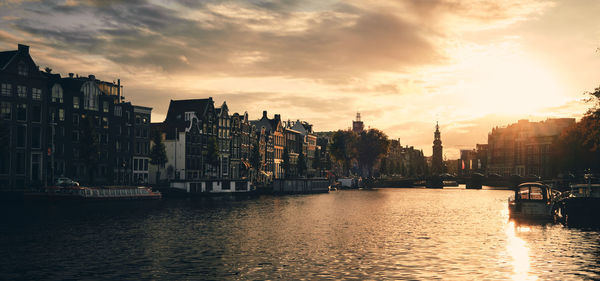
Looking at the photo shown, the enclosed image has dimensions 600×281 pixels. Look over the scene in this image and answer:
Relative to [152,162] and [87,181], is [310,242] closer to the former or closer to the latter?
[87,181]

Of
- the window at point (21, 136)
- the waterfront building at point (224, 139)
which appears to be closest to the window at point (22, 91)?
the window at point (21, 136)

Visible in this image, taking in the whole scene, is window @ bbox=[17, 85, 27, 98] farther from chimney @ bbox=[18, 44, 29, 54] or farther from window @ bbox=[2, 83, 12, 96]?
chimney @ bbox=[18, 44, 29, 54]

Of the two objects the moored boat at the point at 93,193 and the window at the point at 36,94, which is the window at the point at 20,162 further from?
the moored boat at the point at 93,193

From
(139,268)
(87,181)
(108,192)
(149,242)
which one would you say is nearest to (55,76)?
(87,181)

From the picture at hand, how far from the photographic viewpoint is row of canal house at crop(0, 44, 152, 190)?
9988cm

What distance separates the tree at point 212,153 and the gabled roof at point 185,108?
935cm

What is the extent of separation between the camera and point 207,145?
144 m

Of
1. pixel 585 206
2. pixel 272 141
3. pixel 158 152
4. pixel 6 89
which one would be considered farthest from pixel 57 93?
pixel 585 206

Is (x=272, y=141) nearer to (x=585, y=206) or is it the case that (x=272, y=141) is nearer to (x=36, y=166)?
(x=36, y=166)

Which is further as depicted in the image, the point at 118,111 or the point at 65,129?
the point at 118,111

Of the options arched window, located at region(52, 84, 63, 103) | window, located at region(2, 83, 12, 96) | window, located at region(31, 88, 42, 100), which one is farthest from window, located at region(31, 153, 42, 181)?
arched window, located at region(52, 84, 63, 103)

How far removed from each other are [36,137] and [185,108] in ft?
164

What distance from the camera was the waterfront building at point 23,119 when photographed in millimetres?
98375

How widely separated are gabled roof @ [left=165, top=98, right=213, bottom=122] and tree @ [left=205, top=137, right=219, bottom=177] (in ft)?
30.7
